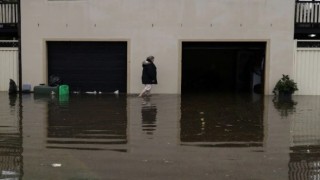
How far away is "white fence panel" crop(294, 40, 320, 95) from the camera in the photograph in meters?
17.8

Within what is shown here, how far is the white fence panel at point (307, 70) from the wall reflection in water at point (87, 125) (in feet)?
24.1

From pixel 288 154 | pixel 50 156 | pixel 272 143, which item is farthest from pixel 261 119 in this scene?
pixel 50 156

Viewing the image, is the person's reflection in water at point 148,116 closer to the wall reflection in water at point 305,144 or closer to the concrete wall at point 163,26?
the wall reflection in water at point 305,144

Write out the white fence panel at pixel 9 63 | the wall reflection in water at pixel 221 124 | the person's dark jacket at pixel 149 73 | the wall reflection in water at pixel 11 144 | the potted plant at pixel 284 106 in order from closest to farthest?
1. the wall reflection in water at pixel 11 144
2. the wall reflection in water at pixel 221 124
3. the potted plant at pixel 284 106
4. the person's dark jacket at pixel 149 73
5. the white fence panel at pixel 9 63

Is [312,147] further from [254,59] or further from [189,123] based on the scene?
[254,59]

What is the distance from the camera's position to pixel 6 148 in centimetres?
A: 746

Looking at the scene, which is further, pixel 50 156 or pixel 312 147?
pixel 312 147

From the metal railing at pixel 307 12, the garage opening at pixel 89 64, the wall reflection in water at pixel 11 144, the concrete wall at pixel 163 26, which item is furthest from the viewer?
the garage opening at pixel 89 64

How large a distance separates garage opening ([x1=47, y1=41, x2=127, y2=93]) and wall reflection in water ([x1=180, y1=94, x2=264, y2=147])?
4620 mm

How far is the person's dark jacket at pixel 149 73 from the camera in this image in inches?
668

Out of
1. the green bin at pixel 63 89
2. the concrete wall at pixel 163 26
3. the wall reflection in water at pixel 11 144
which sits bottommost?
the wall reflection in water at pixel 11 144

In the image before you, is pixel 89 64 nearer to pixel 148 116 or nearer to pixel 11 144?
pixel 148 116

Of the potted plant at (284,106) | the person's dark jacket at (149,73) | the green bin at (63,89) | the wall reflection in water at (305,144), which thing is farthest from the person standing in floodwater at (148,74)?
the wall reflection in water at (305,144)

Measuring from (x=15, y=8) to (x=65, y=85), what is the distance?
4041mm
